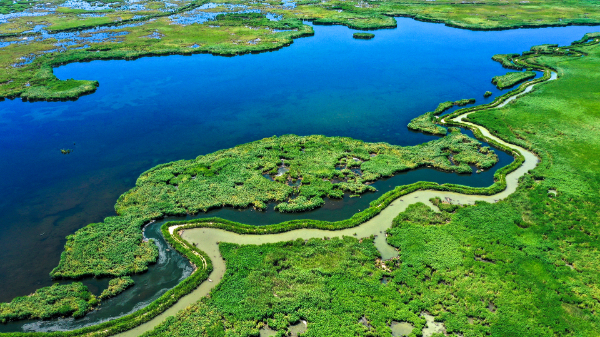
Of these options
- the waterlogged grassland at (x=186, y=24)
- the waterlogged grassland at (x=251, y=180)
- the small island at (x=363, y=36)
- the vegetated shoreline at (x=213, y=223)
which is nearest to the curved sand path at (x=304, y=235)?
the vegetated shoreline at (x=213, y=223)

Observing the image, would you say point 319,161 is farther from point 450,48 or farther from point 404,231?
point 450,48

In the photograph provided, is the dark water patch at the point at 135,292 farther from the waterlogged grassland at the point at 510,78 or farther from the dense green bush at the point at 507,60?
the dense green bush at the point at 507,60

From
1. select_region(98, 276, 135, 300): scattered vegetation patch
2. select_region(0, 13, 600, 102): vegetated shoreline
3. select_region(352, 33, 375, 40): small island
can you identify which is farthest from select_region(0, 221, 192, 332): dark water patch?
select_region(352, 33, 375, 40): small island

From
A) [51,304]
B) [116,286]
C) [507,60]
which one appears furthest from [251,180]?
[507,60]

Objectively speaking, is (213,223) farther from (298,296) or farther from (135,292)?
(298,296)

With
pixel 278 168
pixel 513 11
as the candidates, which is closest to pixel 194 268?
pixel 278 168
